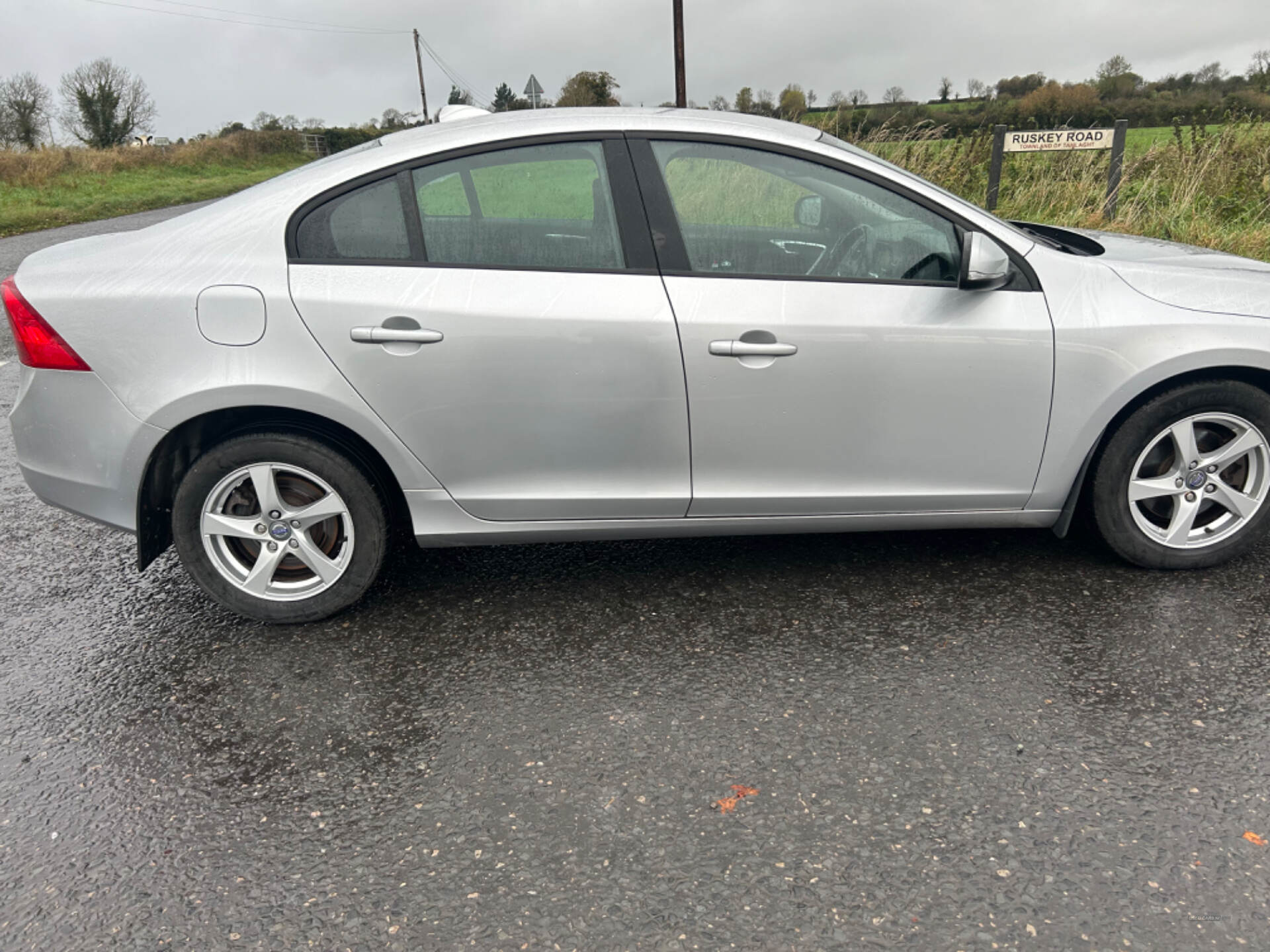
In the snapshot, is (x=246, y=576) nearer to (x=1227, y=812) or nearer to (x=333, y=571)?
(x=333, y=571)

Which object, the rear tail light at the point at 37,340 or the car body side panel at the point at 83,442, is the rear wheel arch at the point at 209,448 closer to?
the car body side panel at the point at 83,442

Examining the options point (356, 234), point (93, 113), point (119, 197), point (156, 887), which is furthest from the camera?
point (93, 113)

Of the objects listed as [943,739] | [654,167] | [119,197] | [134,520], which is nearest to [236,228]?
[134,520]

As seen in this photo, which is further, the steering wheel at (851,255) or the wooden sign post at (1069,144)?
the wooden sign post at (1069,144)

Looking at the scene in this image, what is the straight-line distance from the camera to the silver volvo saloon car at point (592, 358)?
3131 mm

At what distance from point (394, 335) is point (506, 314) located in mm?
358

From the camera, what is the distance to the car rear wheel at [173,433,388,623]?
3238 millimetres

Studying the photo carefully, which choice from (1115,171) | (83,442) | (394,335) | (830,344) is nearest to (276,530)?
(83,442)

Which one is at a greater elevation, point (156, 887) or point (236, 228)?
point (236, 228)

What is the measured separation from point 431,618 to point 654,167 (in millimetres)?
1710

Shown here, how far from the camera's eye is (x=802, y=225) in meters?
3.37

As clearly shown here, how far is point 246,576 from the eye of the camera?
11.0 ft

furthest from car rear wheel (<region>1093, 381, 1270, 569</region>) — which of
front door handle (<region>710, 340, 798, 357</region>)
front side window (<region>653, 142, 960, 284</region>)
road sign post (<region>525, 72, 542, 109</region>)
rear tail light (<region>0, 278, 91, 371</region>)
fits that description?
road sign post (<region>525, 72, 542, 109</region>)

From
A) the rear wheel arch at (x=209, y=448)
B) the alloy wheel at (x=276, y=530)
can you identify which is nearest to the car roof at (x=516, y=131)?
the rear wheel arch at (x=209, y=448)
